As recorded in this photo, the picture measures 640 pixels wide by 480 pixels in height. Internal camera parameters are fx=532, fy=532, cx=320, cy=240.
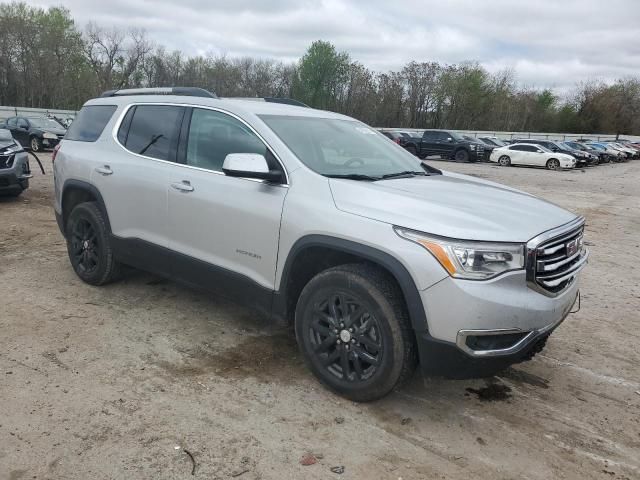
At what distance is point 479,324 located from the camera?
2.80 m

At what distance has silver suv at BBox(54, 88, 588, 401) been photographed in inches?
113

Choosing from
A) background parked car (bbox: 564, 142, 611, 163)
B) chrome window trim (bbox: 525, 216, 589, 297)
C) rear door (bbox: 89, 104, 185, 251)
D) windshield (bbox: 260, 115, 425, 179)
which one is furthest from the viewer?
background parked car (bbox: 564, 142, 611, 163)

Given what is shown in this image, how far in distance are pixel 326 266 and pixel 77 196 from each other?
3.11 meters

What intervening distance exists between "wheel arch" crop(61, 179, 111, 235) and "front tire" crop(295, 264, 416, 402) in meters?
2.47

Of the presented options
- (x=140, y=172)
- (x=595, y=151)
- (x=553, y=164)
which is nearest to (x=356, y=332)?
(x=140, y=172)

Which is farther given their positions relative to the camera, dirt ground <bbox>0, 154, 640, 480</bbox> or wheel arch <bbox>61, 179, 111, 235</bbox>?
wheel arch <bbox>61, 179, 111, 235</bbox>

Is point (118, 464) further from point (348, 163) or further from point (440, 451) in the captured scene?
point (348, 163)

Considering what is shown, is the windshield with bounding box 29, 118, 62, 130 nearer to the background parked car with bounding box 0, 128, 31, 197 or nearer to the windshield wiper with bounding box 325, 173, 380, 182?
the background parked car with bounding box 0, 128, 31, 197

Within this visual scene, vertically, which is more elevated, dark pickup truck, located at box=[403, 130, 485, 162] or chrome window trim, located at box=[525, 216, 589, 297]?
dark pickup truck, located at box=[403, 130, 485, 162]

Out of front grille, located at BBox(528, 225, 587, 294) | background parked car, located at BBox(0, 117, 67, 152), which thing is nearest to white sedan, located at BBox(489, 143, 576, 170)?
background parked car, located at BBox(0, 117, 67, 152)

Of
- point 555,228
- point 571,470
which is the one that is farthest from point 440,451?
point 555,228

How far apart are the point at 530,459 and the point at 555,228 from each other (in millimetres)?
1312

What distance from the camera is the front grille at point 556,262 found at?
2934 millimetres

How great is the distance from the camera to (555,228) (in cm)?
315
